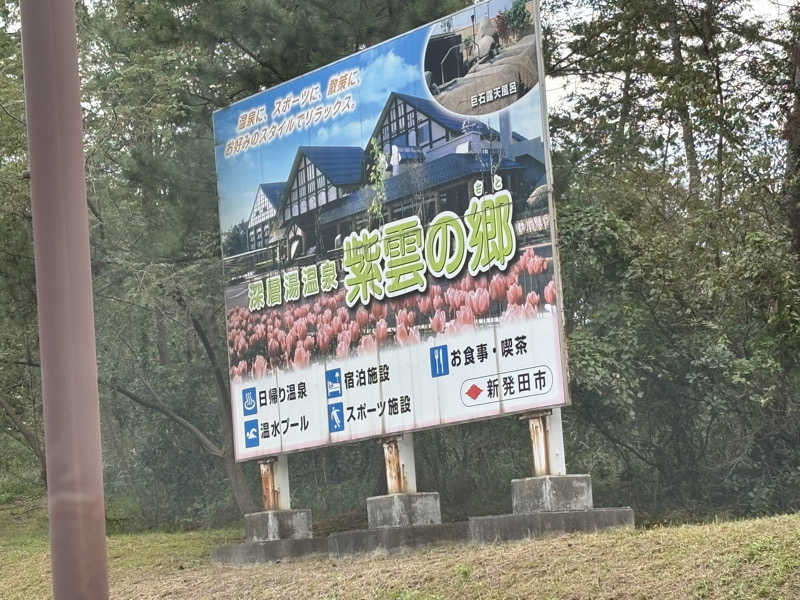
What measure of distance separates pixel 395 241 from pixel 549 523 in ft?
10.8

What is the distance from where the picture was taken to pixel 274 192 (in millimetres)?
13664

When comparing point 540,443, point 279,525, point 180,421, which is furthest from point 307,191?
point 180,421

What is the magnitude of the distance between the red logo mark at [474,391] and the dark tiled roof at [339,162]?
266 cm

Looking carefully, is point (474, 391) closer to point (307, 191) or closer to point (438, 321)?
point (438, 321)

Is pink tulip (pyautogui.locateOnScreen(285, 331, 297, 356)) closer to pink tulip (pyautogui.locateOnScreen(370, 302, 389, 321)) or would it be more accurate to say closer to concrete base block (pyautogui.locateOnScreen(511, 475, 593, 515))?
pink tulip (pyautogui.locateOnScreen(370, 302, 389, 321))

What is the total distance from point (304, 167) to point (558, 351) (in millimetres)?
3967

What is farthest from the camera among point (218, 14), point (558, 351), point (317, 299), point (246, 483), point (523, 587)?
point (246, 483)

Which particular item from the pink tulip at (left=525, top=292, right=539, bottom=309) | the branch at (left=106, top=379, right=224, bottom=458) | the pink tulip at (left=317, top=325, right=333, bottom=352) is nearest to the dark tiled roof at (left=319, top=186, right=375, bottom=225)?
the pink tulip at (left=317, top=325, right=333, bottom=352)

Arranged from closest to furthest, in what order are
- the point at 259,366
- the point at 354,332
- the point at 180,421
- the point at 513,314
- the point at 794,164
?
the point at 513,314, the point at 354,332, the point at 259,366, the point at 794,164, the point at 180,421

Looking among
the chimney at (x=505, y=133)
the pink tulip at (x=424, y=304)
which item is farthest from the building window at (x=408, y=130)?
the pink tulip at (x=424, y=304)

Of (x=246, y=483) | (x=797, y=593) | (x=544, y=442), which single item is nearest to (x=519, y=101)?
(x=544, y=442)

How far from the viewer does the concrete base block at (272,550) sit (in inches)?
512

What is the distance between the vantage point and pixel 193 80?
1708 centimetres

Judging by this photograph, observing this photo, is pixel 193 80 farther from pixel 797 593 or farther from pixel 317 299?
pixel 797 593
